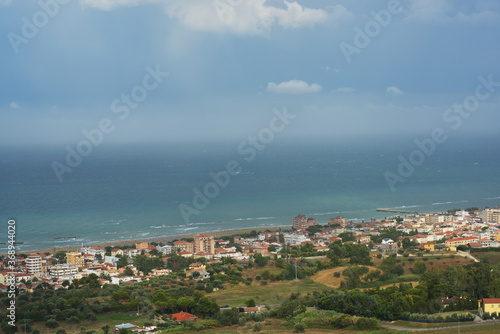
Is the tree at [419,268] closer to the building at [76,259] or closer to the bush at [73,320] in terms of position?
the bush at [73,320]

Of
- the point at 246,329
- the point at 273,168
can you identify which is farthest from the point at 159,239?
the point at 273,168

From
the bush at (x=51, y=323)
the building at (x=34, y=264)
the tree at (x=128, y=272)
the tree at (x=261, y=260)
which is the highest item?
the building at (x=34, y=264)

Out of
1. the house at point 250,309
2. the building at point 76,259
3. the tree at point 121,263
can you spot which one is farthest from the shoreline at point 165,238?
the house at point 250,309

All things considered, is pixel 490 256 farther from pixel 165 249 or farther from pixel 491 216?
pixel 165 249

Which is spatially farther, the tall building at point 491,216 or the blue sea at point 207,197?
the blue sea at point 207,197

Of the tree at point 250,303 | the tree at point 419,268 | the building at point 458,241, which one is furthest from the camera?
the building at point 458,241

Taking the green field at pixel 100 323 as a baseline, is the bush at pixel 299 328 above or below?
below

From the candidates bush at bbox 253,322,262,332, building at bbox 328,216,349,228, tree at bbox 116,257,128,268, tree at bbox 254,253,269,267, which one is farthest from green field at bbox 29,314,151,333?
building at bbox 328,216,349,228

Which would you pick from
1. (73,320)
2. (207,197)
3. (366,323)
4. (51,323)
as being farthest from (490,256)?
(207,197)
